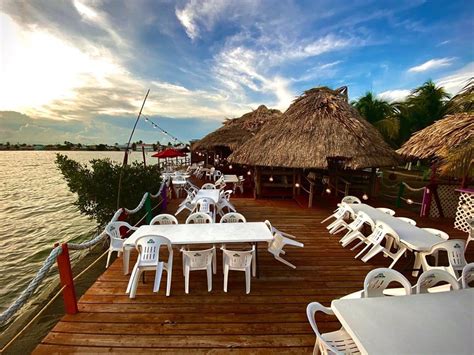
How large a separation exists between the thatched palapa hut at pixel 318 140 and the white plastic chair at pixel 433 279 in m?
5.61

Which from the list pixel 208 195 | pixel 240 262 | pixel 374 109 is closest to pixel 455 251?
pixel 240 262

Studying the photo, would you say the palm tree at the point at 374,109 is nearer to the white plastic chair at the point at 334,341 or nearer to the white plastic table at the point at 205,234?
the white plastic table at the point at 205,234

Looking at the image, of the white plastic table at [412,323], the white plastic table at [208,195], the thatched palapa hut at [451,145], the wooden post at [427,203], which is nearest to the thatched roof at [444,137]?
the thatched palapa hut at [451,145]

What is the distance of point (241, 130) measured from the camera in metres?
15.8

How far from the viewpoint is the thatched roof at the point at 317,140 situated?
7.96 meters

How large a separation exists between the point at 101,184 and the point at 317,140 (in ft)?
26.2

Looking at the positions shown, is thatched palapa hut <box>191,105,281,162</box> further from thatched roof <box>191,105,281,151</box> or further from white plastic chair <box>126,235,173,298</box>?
white plastic chair <box>126,235,173,298</box>

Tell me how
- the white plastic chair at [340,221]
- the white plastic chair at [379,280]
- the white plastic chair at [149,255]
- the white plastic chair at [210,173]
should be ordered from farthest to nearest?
the white plastic chair at [210,173] < the white plastic chair at [340,221] < the white plastic chair at [149,255] < the white plastic chair at [379,280]

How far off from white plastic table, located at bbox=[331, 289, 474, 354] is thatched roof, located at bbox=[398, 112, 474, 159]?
4.26 meters

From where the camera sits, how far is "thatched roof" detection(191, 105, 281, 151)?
48.4 ft

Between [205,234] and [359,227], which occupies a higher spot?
[205,234]

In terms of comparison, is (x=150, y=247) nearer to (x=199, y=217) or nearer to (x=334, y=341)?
(x=199, y=217)

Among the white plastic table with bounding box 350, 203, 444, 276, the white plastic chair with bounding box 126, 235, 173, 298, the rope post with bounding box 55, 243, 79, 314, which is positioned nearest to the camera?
the rope post with bounding box 55, 243, 79, 314

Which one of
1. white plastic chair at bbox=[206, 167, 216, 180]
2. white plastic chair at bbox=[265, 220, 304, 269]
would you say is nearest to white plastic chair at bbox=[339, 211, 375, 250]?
→ white plastic chair at bbox=[265, 220, 304, 269]
